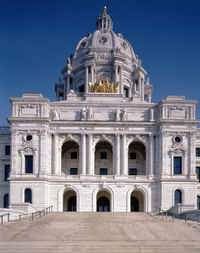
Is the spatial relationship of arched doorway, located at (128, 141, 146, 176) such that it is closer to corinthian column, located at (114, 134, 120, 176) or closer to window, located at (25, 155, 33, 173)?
corinthian column, located at (114, 134, 120, 176)

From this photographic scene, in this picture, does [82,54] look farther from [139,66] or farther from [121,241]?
[121,241]

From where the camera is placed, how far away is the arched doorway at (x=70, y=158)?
6691 cm

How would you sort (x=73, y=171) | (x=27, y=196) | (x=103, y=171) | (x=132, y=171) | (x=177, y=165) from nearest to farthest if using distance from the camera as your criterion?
(x=27, y=196) < (x=177, y=165) < (x=73, y=171) < (x=132, y=171) < (x=103, y=171)

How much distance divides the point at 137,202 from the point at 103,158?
400 inches

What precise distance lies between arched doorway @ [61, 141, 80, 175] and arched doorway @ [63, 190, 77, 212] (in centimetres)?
373

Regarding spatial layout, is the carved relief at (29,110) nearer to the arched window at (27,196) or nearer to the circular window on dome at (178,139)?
the arched window at (27,196)

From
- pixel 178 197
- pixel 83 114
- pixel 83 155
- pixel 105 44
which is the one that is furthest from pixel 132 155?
pixel 105 44

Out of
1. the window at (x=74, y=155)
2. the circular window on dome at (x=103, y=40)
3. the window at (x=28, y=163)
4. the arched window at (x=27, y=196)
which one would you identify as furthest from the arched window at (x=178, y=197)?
the circular window on dome at (x=103, y=40)

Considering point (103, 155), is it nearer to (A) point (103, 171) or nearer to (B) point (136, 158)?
(A) point (103, 171)

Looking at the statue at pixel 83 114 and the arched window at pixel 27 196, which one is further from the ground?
the statue at pixel 83 114

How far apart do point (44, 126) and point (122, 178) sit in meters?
15.6

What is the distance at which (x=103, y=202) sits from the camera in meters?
66.7

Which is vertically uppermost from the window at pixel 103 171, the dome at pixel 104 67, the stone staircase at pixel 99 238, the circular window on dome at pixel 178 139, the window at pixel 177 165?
the dome at pixel 104 67

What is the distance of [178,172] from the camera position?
6162 centimetres
